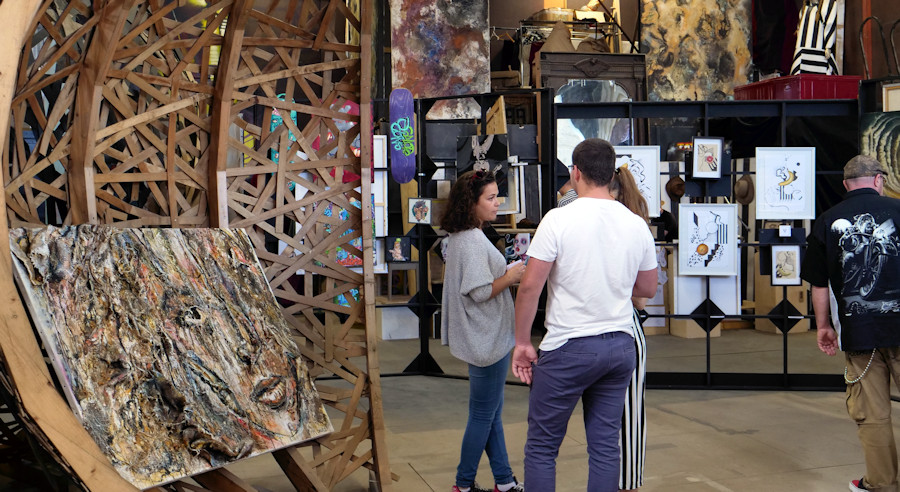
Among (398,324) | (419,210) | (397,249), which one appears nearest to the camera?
(419,210)

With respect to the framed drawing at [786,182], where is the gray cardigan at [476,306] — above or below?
below

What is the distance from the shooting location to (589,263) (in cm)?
294

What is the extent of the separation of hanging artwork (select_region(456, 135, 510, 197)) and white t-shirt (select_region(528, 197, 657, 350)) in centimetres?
326

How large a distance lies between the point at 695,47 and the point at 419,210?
5798mm

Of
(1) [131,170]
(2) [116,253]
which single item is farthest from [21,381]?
(1) [131,170]

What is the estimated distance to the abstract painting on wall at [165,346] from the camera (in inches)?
104

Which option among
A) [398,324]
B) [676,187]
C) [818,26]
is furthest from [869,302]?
[818,26]

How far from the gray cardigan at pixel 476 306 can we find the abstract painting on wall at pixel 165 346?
711 millimetres

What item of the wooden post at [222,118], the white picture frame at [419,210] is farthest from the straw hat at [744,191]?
the wooden post at [222,118]

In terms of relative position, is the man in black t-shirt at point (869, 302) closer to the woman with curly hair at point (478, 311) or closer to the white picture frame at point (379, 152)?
the woman with curly hair at point (478, 311)

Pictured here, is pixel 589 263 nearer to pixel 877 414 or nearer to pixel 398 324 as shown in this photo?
pixel 877 414

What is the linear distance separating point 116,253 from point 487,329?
61.4 inches

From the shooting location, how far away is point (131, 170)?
147 inches

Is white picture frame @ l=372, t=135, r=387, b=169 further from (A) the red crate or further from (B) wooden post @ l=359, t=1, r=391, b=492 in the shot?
(A) the red crate
